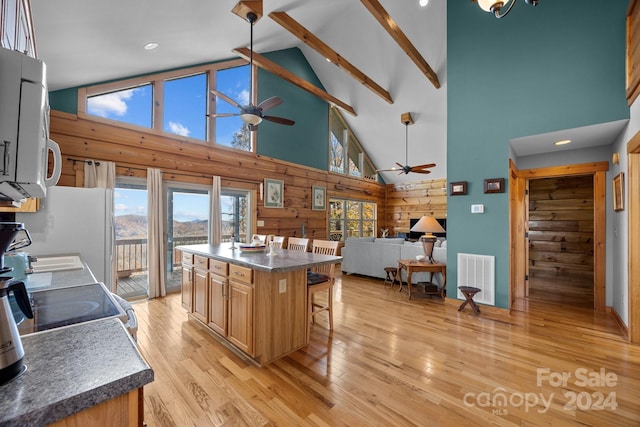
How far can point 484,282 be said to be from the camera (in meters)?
3.69

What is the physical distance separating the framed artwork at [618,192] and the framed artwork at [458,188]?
159 centimetres

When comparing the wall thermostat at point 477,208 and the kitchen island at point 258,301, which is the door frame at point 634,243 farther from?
the kitchen island at point 258,301

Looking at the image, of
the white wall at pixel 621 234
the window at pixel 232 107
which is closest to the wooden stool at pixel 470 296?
the white wall at pixel 621 234

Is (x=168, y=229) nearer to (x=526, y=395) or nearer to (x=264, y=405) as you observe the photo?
(x=264, y=405)

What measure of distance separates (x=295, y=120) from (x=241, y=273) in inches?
195

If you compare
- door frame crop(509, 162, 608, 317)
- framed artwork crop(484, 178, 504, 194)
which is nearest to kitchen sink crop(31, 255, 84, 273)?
framed artwork crop(484, 178, 504, 194)

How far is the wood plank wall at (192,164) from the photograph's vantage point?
11.9ft

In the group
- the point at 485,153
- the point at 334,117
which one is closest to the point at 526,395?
the point at 485,153

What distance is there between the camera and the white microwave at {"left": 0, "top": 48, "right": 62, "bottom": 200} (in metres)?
0.72

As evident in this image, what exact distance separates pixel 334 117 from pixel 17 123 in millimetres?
7630

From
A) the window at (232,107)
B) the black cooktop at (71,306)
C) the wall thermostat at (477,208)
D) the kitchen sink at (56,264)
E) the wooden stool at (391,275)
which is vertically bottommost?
the wooden stool at (391,275)

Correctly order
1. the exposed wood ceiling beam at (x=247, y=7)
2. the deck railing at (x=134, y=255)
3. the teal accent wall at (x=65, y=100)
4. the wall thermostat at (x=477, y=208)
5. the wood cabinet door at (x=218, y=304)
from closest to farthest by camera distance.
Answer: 1. the wood cabinet door at (x=218, y=304)
2. the exposed wood ceiling beam at (x=247, y=7)
3. the teal accent wall at (x=65, y=100)
4. the wall thermostat at (x=477, y=208)
5. the deck railing at (x=134, y=255)

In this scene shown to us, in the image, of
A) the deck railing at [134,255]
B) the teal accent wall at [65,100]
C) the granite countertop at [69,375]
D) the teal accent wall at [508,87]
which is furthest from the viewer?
the deck railing at [134,255]

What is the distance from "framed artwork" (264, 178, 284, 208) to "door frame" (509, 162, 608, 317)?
13.9ft
